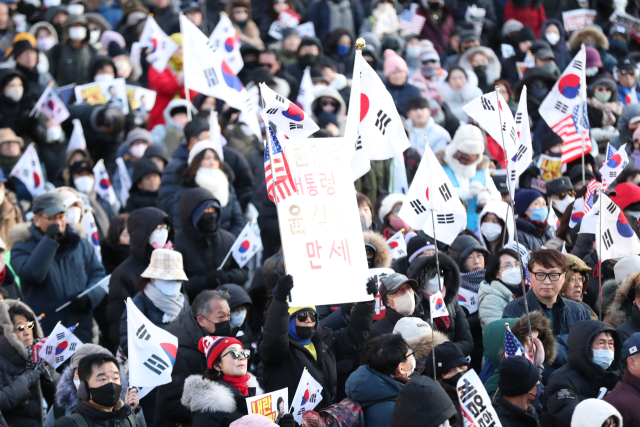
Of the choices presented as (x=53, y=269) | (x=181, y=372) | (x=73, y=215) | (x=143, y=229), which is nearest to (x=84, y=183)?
(x=73, y=215)

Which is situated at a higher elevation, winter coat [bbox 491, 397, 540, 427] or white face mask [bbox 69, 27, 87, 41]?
white face mask [bbox 69, 27, 87, 41]

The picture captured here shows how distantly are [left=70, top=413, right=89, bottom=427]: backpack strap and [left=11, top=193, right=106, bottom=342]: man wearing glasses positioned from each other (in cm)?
298

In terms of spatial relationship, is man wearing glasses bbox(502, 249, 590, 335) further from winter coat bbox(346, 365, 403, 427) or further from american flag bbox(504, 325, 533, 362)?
winter coat bbox(346, 365, 403, 427)

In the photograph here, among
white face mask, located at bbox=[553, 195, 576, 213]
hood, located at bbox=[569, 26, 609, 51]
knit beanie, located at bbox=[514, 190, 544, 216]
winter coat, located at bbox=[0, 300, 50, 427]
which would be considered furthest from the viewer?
hood, located at bbox=[569, 26, 609, 51]

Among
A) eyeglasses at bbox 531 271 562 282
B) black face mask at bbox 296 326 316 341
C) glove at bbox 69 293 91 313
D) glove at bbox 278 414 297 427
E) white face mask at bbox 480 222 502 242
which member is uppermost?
eyeglasses at bbox 531 271 562 282

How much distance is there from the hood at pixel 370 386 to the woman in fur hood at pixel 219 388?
27.9 inches

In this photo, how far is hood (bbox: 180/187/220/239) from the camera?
9.12 m

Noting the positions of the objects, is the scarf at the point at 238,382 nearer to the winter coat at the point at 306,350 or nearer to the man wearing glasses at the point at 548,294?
the winter coat at the point at 306,350

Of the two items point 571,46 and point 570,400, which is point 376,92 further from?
point 571,46

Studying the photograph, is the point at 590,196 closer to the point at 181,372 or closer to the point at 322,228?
the point at 322,228

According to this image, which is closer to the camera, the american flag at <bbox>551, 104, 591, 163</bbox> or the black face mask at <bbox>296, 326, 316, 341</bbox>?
the black face mask at <bbox>296, 326, 316, 341</bbox>

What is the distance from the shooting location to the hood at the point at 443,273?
7.91 metres

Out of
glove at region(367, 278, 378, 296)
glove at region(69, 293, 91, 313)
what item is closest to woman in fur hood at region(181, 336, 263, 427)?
glove at region(367, 278, 378, 296)

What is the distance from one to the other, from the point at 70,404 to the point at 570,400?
3.34 meters
